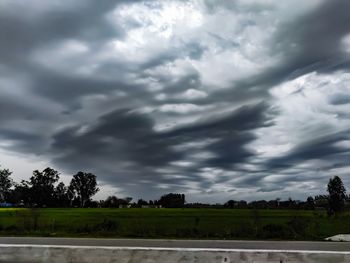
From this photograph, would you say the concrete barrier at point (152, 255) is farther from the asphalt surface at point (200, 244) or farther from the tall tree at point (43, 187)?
the tall tree at point (43, 187)

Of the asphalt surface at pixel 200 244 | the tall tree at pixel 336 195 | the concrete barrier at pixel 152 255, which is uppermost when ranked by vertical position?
the tall tree at pixel 336 195

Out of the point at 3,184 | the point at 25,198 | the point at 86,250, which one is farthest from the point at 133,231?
the point at 3,184

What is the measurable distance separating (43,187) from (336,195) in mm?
101433

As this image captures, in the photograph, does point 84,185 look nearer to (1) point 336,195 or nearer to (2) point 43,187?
(2) point 43,187

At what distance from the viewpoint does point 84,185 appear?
151 meters

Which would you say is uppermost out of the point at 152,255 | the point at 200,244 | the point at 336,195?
the point at 336,195

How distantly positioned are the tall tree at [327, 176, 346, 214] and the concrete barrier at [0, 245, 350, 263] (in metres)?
55.1

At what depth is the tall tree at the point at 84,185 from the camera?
149m

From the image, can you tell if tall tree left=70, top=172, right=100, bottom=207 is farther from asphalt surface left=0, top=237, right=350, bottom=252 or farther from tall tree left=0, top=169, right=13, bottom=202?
asphalt surface left=0, top=237, right=350, bottom=252

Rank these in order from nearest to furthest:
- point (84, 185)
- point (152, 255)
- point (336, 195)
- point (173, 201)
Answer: point (152, 255) < point (336, 195) < point (173, 201) < point (84, 185)

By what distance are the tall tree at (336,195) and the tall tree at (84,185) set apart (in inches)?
4002

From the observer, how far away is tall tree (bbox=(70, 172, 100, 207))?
5856 inches

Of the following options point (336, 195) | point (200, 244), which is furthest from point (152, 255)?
point (336, 195)

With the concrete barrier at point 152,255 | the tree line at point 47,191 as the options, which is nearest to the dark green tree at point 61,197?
the tree line at point 47,191
